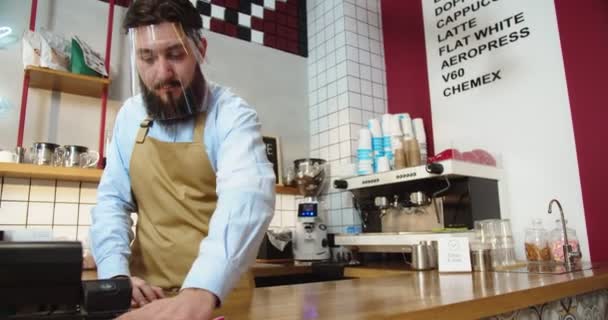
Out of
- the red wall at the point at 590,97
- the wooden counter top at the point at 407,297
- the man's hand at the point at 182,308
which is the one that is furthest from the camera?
the red wall at the point at 590,97

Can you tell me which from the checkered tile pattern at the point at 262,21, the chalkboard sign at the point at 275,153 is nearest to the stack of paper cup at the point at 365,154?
the chalkboard sign at the point at 275,153

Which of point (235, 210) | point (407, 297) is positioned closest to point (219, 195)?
point (235, 210)

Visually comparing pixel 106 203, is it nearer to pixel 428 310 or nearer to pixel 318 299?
pixel 318 299

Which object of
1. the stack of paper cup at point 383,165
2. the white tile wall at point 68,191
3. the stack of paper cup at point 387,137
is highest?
the stack of paper cup at point 387,137

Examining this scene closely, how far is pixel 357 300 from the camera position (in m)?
0.99

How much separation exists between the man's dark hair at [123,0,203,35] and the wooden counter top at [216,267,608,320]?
0.61 metres

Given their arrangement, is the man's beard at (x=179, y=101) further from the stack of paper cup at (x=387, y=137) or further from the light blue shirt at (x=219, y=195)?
the stack of paper cup at (x=387, y=137)

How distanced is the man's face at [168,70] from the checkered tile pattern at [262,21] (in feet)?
6.95

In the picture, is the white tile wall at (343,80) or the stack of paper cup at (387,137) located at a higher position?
the white tile wall at (343,80)

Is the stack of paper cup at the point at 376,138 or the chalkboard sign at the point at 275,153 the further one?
the chalkboard sign at the point at 275,153

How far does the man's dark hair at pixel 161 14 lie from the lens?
93 cm

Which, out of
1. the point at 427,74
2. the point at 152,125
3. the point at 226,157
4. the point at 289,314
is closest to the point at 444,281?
the point at 289,314

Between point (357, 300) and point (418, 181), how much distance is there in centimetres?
150

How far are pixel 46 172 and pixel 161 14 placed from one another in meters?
1.53
